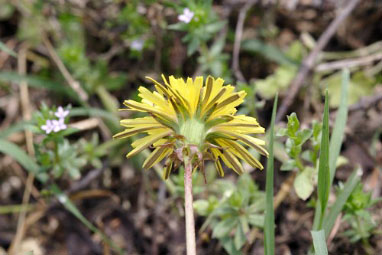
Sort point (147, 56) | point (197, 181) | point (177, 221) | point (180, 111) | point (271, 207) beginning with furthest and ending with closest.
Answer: point (147, 56)
point (177, 221)
point (197, 181)
point (271, 207)
point (180, 111)

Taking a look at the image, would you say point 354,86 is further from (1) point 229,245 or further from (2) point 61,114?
(2) point 61,114

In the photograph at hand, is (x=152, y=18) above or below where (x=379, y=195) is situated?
above

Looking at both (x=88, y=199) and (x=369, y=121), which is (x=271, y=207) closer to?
(x=369, y=121)

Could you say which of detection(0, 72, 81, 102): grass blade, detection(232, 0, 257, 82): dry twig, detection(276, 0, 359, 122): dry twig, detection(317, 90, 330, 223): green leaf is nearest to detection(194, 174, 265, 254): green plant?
detection(317, 90, 330, 223): green leaf

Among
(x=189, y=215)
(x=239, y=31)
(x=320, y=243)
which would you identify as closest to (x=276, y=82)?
(x=239, y=31)

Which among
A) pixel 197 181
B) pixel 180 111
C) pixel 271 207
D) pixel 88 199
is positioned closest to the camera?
pixel 180 111

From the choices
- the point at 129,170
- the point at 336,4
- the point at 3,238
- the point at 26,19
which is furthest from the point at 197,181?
the point at 26,19

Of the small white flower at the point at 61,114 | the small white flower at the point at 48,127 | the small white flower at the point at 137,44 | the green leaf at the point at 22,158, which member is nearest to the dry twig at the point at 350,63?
the small white flower at the point at 137,44
